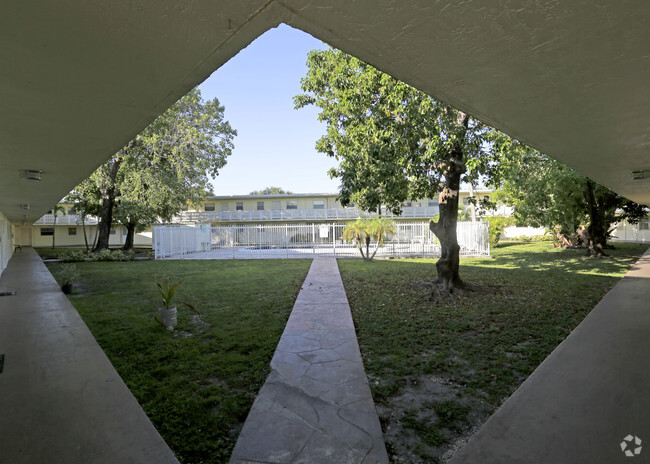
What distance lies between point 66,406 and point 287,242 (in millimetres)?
17574

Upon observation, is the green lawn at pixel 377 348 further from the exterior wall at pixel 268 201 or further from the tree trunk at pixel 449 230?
the exterior wall at pixel 268 201

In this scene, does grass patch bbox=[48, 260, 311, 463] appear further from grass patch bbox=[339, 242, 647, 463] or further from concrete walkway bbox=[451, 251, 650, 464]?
concrete walkway bbox=[451, 251, 650, 464]

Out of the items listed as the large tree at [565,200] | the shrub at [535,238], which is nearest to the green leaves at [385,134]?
the large tree at [565,200]

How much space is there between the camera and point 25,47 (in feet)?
5.41

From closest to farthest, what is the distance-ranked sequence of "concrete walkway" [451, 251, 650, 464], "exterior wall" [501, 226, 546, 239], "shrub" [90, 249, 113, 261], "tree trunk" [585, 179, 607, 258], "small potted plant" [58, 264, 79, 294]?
"concrete walkway" [451, 251, 650, 464] < "small potted plant" [58, 264, 79, 294] < "tree trunk" [585, 179, 607, 258] < "shrub" [90, 249, 113, 261] < "exterior wall" [501, 226, 546, 239]

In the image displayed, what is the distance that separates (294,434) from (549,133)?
3.47 m

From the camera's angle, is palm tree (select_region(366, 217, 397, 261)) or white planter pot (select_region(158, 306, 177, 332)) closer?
white planter pot (select_region(158, 306, 177, 332))

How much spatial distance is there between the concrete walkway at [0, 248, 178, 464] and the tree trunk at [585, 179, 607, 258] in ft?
61.8

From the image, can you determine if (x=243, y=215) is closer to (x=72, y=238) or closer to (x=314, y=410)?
(x=72, y=238)

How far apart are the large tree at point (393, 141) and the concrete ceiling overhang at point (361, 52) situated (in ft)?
12.6

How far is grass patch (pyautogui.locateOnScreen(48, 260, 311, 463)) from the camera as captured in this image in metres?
2.85

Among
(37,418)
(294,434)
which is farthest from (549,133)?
(37,418)

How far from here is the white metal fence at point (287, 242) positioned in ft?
62.1

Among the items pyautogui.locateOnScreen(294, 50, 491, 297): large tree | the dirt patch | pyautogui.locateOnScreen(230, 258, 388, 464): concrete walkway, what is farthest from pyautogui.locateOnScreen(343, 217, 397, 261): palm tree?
the dirt patch
